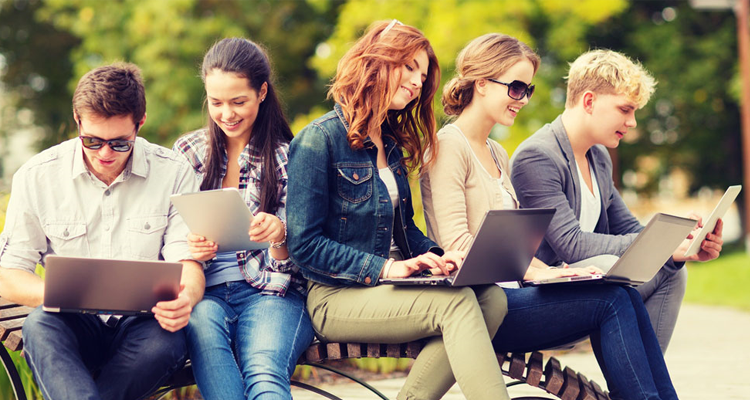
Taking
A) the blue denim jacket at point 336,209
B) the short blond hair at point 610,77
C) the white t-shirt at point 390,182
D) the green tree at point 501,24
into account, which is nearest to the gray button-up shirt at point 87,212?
the blue denim jacket at point 336,209

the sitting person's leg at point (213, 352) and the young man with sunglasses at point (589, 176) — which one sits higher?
the young man with sunglasses at point (589, 176)

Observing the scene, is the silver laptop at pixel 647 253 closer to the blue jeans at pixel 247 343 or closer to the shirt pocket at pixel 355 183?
the shirt pocket at pixel 355 183

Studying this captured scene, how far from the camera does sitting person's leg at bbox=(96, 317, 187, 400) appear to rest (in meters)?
2.82

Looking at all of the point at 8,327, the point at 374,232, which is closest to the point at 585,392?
the point at 374,232

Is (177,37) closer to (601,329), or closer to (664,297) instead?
(664,297)

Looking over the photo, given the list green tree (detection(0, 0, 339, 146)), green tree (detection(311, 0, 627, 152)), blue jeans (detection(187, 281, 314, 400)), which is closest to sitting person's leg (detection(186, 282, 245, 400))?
blue jeans (detection(187, 281, 314, 400))

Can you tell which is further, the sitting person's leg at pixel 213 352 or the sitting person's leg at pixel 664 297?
the sitting person's leg at pixel 664 297

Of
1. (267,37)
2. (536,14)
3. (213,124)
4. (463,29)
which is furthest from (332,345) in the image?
(267,37)

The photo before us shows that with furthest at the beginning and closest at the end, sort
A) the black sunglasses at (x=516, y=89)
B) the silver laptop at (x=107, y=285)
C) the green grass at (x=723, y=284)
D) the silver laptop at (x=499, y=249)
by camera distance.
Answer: the green grass at (x=723, y=284)
the black sunglasses at (x=516, y=89)
the silver laptop at (x=499, y=249)
the silver laptop at (x=107, y=285)

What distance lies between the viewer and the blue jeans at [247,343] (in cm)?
285

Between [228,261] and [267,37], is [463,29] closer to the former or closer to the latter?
[267,37]

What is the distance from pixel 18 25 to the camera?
67.6 feet

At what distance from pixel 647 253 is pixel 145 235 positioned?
1.86 meters

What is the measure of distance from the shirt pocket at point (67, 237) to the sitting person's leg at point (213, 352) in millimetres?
475
